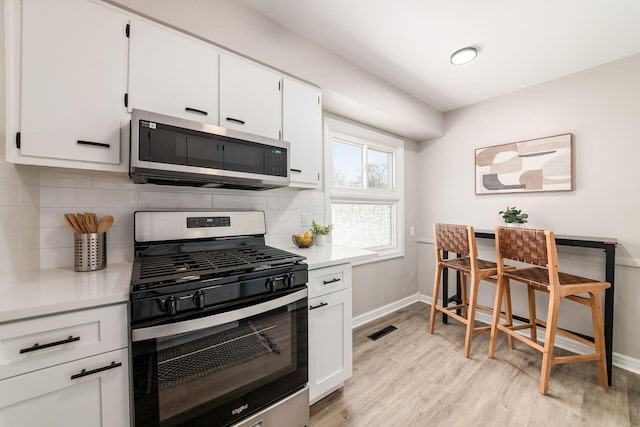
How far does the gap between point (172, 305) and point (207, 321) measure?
0.16m

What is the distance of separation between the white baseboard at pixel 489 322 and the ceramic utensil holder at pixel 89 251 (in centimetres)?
227

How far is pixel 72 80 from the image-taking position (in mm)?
1157

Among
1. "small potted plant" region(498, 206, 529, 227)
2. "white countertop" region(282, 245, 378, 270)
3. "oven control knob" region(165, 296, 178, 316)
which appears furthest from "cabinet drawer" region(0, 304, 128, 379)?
"small potted plant" region(498, 206, 529, 227)

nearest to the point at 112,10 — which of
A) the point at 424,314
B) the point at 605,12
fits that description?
the point at 605,12

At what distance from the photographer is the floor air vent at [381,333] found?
8.27 ft

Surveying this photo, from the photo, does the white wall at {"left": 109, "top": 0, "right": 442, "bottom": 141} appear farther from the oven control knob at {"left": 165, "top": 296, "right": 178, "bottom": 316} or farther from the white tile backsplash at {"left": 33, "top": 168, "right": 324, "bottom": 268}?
the oven control knob at {"left": 165, "top": 296, "right": 178, "bottom": 316}

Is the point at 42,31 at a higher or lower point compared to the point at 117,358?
higher

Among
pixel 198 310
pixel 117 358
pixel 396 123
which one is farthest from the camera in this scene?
pixel 396 123

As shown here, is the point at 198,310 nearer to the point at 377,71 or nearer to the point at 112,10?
the point at 112,10

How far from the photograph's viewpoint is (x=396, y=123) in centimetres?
284

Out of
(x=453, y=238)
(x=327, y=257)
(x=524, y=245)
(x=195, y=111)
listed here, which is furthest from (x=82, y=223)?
(x=524, y=245)

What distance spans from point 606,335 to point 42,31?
3.82 meters

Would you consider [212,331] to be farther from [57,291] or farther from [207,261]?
[57,291]

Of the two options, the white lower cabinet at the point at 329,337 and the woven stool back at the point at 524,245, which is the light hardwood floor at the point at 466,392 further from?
the woven stool back at the point at 524,245
